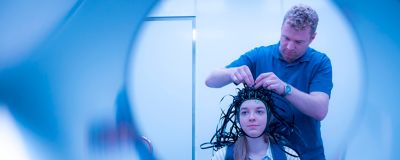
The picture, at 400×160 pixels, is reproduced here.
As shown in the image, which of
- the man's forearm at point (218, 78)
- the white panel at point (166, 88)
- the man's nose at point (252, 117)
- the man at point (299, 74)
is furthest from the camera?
the white panel at point (166, 88)

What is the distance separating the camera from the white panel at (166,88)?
207cm

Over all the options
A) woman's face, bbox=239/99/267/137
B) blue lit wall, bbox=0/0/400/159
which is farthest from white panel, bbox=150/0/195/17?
woman's face, bbox=239/99/267/137

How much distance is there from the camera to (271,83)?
1775 mm

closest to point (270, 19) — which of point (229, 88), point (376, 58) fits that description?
point (229, 88)

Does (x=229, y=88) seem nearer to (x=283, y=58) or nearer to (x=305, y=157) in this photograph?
(x=283, y=58)

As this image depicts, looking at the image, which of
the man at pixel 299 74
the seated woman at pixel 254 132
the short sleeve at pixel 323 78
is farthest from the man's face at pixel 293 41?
the seated woman at pixel 254 132

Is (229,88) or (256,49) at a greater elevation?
(256,49)

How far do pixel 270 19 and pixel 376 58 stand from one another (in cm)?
56

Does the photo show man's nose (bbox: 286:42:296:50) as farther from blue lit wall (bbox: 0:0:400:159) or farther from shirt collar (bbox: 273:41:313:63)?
blue lit wall (bbox: 0:0:400:159)

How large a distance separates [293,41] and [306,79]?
0.64 feet

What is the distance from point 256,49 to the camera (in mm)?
1979

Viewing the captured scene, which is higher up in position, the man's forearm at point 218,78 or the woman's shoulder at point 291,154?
the man's forearm at point 218,78

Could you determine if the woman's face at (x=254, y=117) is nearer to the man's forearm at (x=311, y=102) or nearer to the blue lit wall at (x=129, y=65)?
the man's forearm at (x=311, y=102)

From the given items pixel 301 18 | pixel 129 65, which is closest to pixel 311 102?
pixel 301 18
